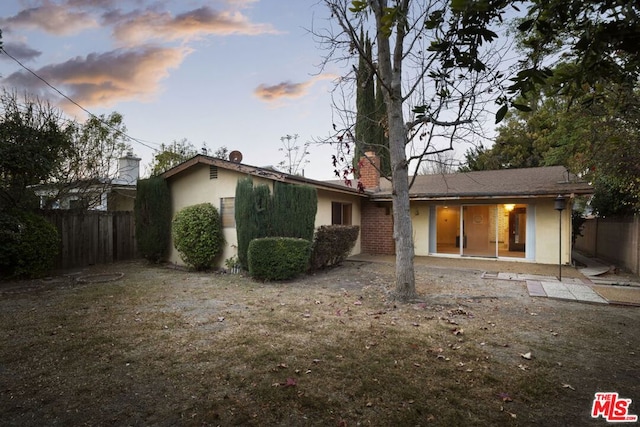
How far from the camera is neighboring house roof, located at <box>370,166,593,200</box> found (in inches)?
415

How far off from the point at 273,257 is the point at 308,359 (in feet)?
15.3

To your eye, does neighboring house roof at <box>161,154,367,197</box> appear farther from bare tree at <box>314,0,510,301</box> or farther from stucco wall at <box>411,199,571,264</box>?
stucco wall at <box>411,199,571,264</box>

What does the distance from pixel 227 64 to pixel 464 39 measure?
10322 mm

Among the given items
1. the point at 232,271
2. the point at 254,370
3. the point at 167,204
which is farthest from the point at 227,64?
the point at 254,370

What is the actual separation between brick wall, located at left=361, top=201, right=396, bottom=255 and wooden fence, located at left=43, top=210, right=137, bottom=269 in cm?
936

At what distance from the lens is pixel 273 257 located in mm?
8219

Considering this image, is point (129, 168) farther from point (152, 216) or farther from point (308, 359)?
point (308, 359)

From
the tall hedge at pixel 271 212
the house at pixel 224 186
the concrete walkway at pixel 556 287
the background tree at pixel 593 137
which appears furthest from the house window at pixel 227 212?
the concrete walkway at pixel 556 287

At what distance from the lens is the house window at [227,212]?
9.91 m

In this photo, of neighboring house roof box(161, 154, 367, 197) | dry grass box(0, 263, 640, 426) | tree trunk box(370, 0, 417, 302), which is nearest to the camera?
dry grass box(0, 263, 640, 426)

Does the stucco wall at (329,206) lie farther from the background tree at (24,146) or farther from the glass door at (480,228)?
the background tree at (24,146)

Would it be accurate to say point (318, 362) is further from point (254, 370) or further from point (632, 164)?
point (632, 164)

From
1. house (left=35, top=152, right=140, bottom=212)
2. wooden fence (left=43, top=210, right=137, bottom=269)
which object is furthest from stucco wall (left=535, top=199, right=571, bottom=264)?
wooden fence (left=43, top=210, right=137, bottom=269)

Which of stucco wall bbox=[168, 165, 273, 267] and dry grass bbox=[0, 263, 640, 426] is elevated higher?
stucco wall bbox=[168, 165, 273, 267]
